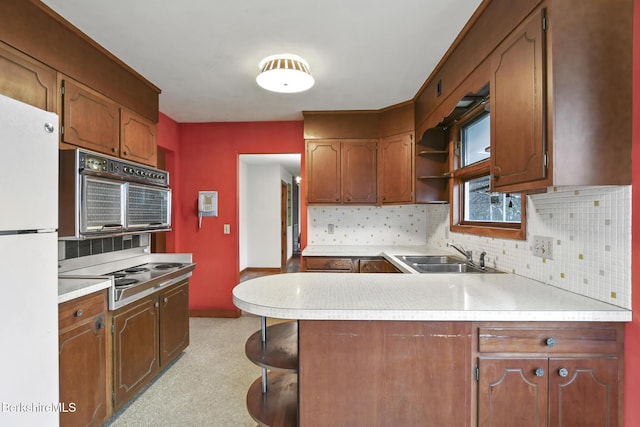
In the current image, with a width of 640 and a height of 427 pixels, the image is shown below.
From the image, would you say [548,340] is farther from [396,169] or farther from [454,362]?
[396,169]

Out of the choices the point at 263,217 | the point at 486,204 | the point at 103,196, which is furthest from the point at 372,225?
the point at 263,217

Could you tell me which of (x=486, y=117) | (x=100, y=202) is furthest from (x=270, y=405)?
(x=486, y=117)

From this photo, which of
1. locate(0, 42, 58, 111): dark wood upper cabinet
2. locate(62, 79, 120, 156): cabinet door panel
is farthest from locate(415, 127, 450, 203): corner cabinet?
locate(0, 42, 58, 111): dark wood upper cabinet

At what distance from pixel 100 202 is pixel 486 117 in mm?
2872

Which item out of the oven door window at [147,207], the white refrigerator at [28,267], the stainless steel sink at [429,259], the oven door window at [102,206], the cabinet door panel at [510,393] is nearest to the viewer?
the white refrigerator at [28,267]

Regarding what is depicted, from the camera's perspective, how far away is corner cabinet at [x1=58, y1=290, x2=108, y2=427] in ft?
5.13

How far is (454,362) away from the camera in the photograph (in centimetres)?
129

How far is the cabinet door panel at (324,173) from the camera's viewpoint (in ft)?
11.5

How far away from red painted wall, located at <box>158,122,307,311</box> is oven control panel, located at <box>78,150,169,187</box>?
116 cm

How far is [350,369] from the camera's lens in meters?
1.30

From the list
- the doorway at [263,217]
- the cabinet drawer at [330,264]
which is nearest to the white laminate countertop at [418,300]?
the cabinet drawer at [330,264]

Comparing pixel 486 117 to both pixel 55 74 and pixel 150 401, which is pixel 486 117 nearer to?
pixel 55 74

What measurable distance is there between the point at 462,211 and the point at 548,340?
71.9 inches

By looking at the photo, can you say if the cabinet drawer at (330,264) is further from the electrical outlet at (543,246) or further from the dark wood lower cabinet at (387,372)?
the dark wood lower cabinet at (387,372)
